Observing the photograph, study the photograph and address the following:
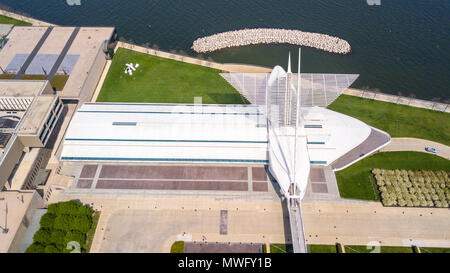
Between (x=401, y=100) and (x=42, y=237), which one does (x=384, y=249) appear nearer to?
(x=401, y=100)

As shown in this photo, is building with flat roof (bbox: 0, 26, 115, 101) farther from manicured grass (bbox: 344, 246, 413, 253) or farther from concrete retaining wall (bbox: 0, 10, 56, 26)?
manicured grass (bbox: 344, 246, 413, 253)

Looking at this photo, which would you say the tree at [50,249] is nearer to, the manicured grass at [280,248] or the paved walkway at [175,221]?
the paved walkway at [175,221]

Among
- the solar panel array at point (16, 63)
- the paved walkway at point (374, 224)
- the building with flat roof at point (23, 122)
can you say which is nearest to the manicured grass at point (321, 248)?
the paved walkway at point (374, 224)

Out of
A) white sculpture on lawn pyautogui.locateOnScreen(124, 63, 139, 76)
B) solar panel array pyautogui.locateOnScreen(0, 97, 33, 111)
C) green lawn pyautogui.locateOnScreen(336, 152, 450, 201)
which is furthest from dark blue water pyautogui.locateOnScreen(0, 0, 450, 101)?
solar panel array pyautogui.locateOnScreen(0, 97, 33, 111)

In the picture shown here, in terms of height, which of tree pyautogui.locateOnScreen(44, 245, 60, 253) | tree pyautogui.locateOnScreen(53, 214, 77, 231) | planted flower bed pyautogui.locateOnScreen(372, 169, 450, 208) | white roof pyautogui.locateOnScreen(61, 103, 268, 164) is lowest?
tree pyautogui.locateOnScreen(44, 245, 60, 253)

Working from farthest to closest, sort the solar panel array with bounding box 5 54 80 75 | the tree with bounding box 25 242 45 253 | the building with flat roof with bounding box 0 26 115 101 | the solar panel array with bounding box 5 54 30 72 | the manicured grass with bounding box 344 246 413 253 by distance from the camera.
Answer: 1. the solar panel array with bounding box 5 54 30 72
2. the solar panel array with bounding box 5 54 80 75
3. the building with flat roof with bounding box 0 26 115 101
4. the manicured grass with bounding box 344 246 413 253
5. the tree with bounding box 25 242 45 253

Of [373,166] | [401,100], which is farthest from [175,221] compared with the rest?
[401,100]

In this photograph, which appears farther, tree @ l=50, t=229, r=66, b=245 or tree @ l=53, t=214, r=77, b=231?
tree @ l=53, t=214, r=77, b=231
